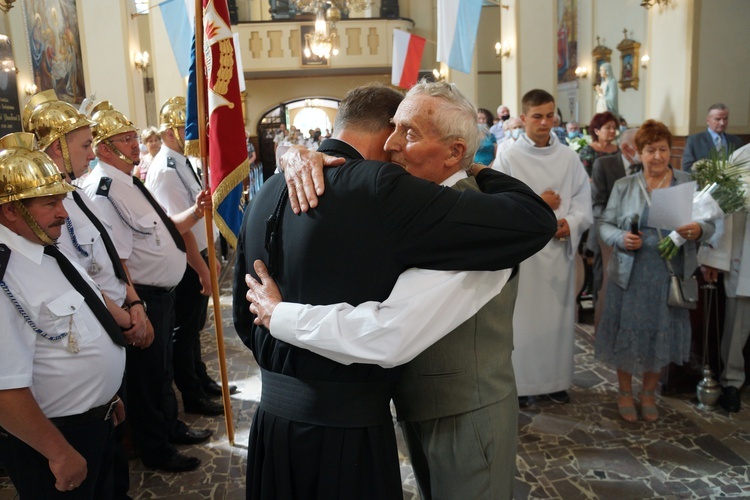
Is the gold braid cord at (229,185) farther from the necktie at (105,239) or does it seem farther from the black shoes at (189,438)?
the black shoes at (189,438)

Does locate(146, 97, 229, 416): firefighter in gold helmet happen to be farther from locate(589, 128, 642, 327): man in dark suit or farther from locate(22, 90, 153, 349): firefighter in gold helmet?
locate(589, 128, 642, 327): man in dark suit

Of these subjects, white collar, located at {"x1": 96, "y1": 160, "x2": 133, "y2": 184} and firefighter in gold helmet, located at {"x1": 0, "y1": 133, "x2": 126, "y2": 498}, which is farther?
white collar, located at {"x1": 96, "y1": 160, "x2": 133, "y2": 184}

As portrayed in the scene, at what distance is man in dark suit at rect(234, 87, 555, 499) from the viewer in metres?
1.47

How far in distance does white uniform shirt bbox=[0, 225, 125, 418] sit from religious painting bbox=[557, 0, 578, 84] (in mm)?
17865

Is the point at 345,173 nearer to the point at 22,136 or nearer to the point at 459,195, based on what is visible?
the point at 459,195

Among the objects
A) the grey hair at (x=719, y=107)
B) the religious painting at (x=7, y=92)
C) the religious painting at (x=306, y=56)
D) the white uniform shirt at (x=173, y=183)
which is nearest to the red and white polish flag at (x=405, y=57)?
the grey hair at (x=719, y=107)

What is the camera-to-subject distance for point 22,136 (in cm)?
245

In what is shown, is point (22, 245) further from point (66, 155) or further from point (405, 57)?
point (405, 57)

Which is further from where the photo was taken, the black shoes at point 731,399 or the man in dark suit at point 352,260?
the black shoes at point 731,399

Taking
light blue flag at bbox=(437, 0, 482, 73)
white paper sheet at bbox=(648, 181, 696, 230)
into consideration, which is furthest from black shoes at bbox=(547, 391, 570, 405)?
light blue flag at bbox=(437, 0, 482, 73)

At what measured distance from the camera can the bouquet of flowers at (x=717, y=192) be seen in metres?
3.79

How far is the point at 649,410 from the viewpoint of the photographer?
155 inches

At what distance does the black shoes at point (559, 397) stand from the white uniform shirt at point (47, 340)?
2.95 metres

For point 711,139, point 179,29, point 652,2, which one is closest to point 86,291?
point 179,29
